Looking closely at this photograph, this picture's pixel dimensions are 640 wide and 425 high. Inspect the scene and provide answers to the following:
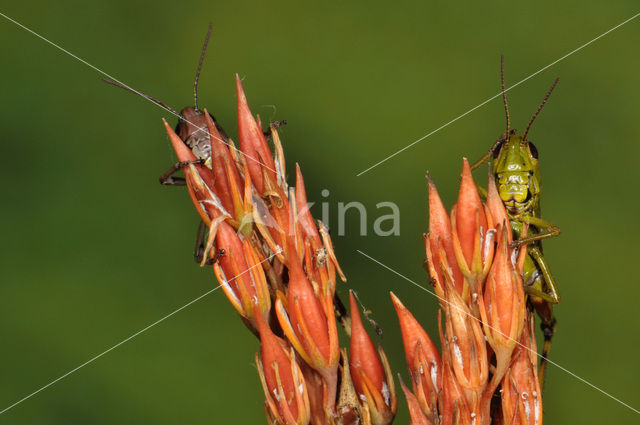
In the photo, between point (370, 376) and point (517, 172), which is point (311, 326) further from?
point (517, 172)

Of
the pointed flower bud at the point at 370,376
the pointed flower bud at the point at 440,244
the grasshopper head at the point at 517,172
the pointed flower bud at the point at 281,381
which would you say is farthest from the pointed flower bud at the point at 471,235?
the grasshopper head at the point at 517,172

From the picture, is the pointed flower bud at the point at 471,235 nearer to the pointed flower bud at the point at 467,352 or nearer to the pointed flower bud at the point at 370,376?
the pointed flower bud at the point at 467,352

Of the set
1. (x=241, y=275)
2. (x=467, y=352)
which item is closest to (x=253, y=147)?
(x=241, y=275)

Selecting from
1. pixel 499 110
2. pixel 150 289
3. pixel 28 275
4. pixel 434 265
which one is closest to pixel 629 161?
pixel 499 110

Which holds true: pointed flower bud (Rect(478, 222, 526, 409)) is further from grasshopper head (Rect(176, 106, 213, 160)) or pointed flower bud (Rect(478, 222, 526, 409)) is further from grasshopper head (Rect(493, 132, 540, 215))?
grasshopper head (Rect(176, 106, 213, 160))

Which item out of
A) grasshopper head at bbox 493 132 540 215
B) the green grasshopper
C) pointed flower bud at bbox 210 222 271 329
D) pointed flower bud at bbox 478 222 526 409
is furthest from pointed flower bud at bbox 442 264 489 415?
grasshopper head at bbox 493 132 540 215

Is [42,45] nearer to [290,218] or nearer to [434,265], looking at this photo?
[290,218]
